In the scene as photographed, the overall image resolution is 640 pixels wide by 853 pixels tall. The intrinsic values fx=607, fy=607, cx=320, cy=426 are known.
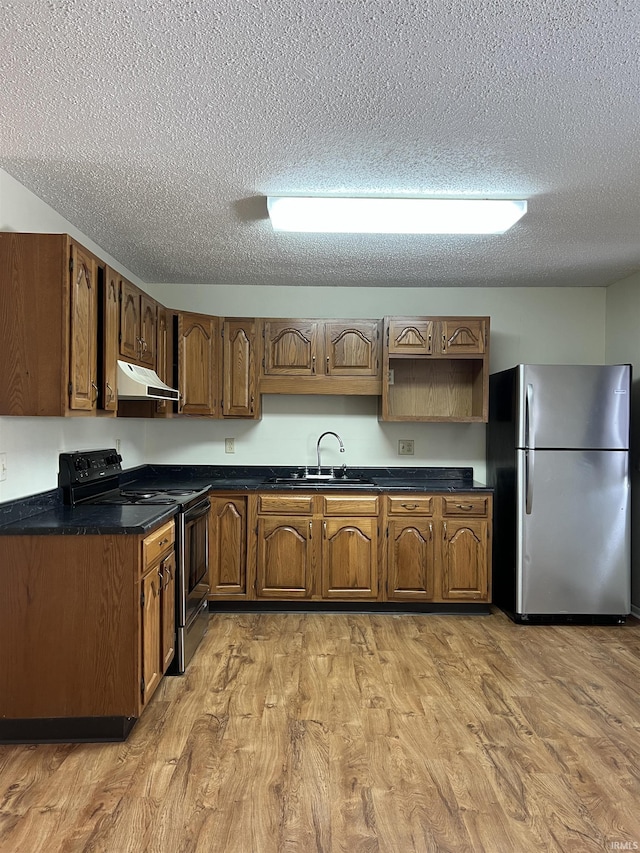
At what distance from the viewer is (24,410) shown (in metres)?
2.53

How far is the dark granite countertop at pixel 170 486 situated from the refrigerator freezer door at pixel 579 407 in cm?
61

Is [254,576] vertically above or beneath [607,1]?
beneath

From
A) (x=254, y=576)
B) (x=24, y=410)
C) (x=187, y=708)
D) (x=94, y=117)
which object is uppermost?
(x=94, y=117)

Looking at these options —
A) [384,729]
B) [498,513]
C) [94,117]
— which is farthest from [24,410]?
[498,513]

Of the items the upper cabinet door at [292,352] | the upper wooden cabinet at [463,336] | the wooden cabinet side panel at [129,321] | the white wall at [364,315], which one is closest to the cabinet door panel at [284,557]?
the white wall at [364,315]

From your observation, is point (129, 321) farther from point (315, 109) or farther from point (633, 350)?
point (633, 350)

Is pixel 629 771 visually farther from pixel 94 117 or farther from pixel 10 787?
pixel 94 117

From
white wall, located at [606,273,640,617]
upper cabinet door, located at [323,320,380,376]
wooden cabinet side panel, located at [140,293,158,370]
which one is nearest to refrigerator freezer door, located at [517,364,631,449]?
white wall, located at [606,273,640,617]

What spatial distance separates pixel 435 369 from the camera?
476 centimetres

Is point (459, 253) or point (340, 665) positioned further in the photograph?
point (459, 253)

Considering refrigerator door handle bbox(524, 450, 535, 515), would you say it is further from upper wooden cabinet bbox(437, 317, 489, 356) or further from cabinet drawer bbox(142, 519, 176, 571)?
cabinet drawer bbox(142, 519, 176, 571)

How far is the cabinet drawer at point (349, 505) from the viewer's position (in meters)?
4.25

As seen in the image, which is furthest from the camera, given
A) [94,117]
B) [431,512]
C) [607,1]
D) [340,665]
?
[431,512]

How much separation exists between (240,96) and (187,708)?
257 centimetres
